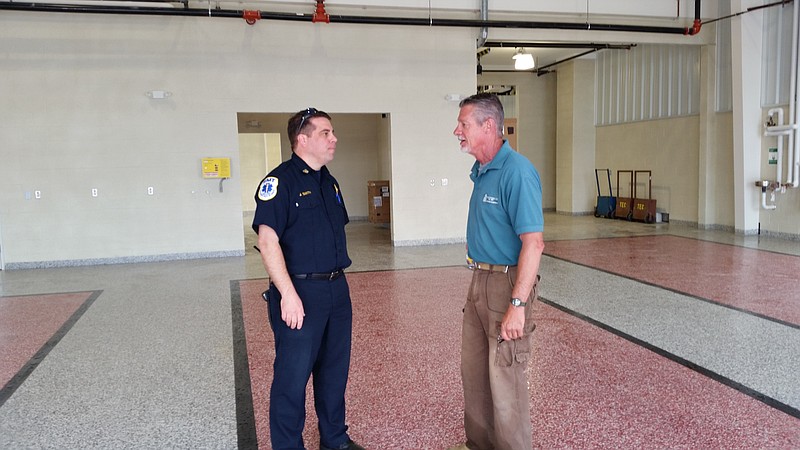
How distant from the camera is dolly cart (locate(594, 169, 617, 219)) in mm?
13570

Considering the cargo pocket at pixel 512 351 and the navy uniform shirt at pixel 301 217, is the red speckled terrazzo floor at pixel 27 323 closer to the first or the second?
the navy uniform shirt at pixel 301 217

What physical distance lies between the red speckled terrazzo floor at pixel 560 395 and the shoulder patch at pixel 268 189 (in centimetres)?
130

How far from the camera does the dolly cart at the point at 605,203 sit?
44.5 feet

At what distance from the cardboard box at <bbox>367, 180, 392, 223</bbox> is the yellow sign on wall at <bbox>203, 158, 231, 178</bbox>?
4445 millimetres

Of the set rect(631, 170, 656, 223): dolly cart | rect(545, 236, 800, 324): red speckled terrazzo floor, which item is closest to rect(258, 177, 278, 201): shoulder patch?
rect(545, 236, 800, 324): red speckled terrazzo floor

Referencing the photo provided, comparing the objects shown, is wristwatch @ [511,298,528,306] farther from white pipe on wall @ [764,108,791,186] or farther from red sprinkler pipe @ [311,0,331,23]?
white pipe on wall @ [764,108,791,186]

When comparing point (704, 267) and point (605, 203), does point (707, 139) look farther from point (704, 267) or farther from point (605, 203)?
point (704, 267)

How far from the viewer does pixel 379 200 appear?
41.7ft

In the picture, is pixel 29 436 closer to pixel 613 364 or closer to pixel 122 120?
pixel 613 364

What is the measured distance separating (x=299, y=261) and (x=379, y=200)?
10416 mm

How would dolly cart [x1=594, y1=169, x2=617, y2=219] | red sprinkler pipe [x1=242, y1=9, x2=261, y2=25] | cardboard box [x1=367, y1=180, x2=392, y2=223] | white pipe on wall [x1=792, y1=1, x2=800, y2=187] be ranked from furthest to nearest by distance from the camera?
dolly cart [x1=594, y1=169, x2=617, y2=219] → cardboard box [x1=367, y1=180, x2=392, y2=223] → white pipe on wall [x1=792, y1=1, x2=800, y2=187] → red sprinkler pipe [x1=242, y1=9, x2=261, y2=25]

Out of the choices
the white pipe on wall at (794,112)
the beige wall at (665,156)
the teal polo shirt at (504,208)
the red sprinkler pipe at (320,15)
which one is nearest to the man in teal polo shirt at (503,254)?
the teal polo shirt at (504,208)

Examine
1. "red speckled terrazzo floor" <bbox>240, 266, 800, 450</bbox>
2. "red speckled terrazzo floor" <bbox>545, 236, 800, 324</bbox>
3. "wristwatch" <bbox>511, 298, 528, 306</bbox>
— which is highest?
"wristwatch" <bbox>511, 298, 528, 306</bbox>

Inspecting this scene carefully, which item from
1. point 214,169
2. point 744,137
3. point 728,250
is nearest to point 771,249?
point 728,250
